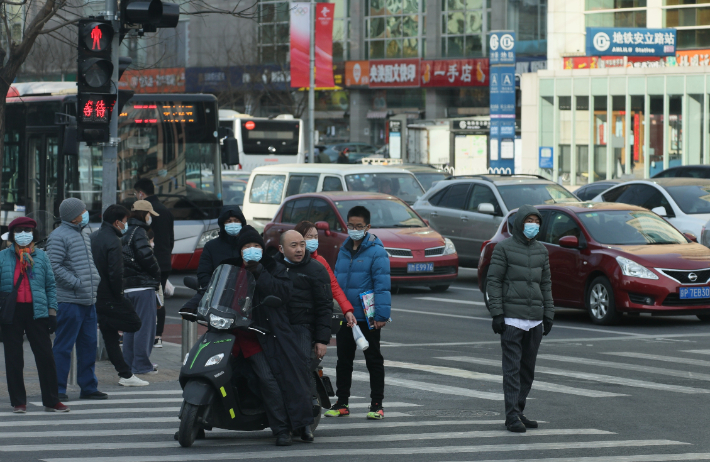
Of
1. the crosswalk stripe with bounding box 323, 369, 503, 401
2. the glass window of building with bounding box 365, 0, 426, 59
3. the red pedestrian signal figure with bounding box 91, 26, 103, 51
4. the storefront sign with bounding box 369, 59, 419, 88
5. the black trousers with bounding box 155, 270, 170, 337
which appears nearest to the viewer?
the crosswalk stripe with bounding box 323, 369, 503, 401

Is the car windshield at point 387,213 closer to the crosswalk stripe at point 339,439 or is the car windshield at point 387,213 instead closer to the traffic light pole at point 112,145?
the traffic light pole at point 112,145

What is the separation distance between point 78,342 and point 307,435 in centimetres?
299

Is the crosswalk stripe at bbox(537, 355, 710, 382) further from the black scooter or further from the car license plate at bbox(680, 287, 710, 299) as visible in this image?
the black scooter

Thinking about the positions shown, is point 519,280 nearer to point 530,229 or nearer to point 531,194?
point 530,229

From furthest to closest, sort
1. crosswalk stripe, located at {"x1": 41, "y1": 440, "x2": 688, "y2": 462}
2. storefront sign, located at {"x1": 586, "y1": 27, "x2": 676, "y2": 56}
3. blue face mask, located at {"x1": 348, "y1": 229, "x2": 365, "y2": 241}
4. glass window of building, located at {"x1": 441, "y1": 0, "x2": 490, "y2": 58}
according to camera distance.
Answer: glass window of building, located at {"x1": 441, "y1": 0, "x2": 490, "y2": 58}, storefront sign, located at {"x1": 586, "y1": 27, "x2": 676, "y2": 56}, blue face mask, located at {"x1": 348, "y1": 229, "x2": 365, "y2": 241}, crosswalk stripe, located at {"x1": 41, "y1": 440, "x2": 688, "y2": 462}

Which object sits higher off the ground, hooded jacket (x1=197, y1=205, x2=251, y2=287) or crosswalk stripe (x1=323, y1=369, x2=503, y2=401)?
hooded jacket (x1=197, y1=205, x2=251, y2=287)

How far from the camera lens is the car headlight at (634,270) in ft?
46.9

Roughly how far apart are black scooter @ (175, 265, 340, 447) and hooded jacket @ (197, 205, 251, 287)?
1766 mm

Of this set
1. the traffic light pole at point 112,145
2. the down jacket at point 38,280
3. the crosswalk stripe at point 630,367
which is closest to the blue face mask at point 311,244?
the down jacket at point 38,280

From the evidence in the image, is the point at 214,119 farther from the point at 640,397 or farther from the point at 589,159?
the point at 589,159

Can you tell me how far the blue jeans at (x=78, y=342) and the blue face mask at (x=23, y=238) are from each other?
2.87 ft

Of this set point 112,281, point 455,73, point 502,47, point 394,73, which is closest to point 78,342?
point 112,281

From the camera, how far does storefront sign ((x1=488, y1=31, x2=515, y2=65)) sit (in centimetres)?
3447

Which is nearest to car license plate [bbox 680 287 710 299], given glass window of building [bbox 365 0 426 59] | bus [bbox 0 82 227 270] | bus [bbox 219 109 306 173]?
bus [bbox 0 82 227 270]
